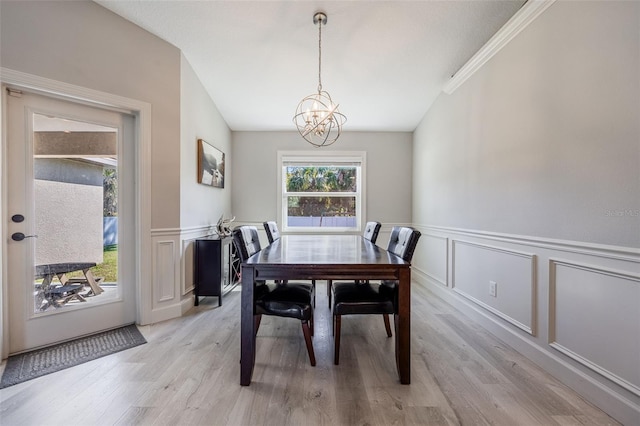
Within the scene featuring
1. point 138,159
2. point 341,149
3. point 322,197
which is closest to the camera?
point 138,159

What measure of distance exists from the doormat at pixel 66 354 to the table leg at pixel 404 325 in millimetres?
1941

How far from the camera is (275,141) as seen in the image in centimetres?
432

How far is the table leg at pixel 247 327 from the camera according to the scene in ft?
5.14

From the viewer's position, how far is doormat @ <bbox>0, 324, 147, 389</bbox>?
1.67 m

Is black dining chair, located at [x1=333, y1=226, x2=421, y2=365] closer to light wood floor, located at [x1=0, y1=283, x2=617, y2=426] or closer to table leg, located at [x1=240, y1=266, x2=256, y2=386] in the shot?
light wood floor, located at [x1=0, y1=283, x2=617, y2=426]

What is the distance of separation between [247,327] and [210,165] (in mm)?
2350

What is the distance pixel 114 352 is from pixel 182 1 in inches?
108

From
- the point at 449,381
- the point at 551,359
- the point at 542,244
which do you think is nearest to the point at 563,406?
the point at 551,359

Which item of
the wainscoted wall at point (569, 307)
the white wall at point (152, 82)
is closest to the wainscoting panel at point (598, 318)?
the wainscoted wall at point (569, 307)

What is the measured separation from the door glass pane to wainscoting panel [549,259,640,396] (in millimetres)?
3400

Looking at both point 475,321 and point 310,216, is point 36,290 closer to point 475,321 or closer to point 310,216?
point 310,216

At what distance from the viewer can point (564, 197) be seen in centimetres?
166

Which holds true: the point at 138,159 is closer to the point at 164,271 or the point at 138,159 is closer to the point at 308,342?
the point at 164,271

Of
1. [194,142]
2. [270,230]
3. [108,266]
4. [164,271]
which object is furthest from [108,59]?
[270,230]
